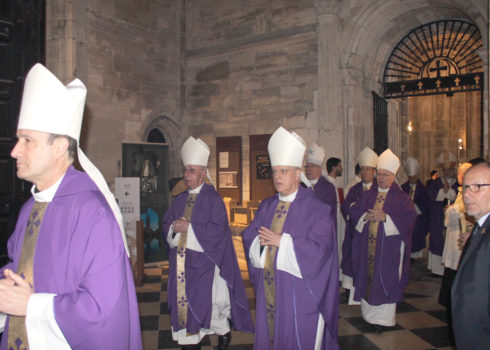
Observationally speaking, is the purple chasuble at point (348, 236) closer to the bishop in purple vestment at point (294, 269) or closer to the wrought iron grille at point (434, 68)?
the bishop in purple vestment at point (294, 269)

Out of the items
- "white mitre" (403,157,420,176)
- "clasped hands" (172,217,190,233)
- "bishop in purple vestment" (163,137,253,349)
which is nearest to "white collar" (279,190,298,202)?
"bishop in purple vestment" (163,137,253,349)

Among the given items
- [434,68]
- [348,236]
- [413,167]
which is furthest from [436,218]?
[434,68]

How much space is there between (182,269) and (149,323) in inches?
49.2

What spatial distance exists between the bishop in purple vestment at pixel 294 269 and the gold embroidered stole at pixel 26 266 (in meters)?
1.55

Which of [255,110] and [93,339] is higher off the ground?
[255,110]

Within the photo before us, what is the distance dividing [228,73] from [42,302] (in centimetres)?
944

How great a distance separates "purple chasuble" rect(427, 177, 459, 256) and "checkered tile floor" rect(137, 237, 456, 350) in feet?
3.71

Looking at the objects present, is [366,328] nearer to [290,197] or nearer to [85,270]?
[290,197]

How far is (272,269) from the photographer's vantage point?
3221mm

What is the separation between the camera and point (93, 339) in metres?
1.71

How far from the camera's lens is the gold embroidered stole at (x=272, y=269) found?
124 inches

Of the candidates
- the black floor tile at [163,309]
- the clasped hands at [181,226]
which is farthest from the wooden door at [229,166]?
the clasped hands at [181,226]

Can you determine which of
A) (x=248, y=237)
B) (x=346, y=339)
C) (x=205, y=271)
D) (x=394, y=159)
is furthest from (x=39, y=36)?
(x=346, y=339)

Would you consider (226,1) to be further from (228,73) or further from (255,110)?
(255,110)
